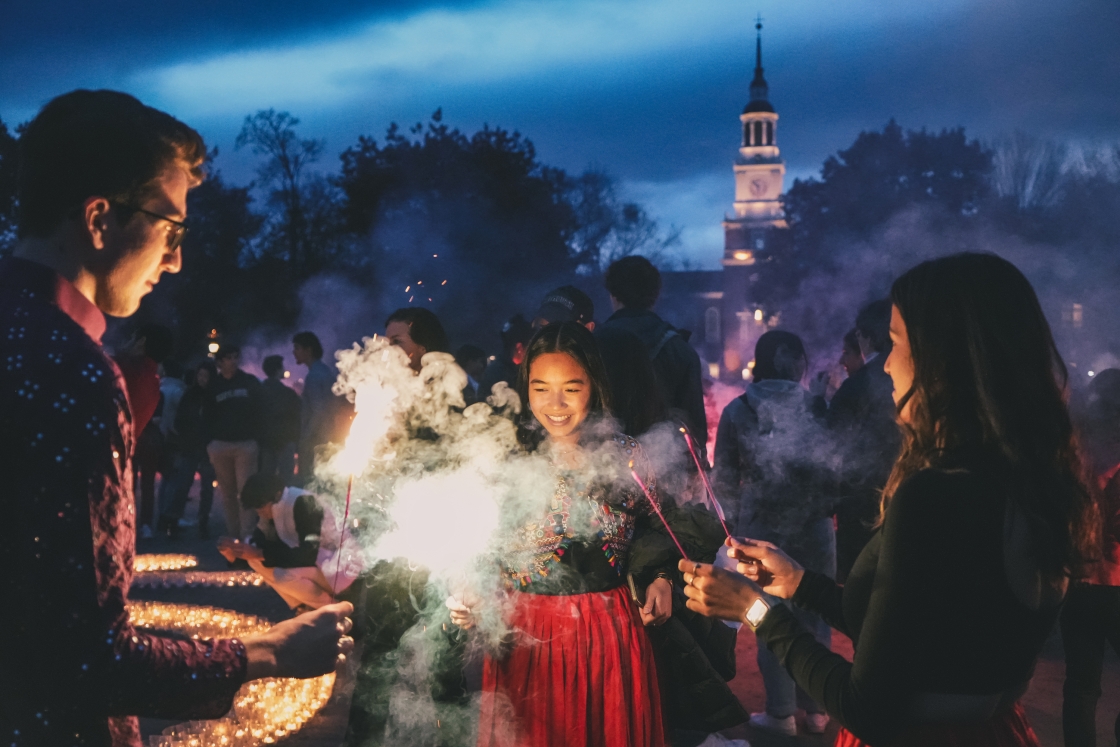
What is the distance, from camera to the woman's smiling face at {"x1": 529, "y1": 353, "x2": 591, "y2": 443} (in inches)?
138

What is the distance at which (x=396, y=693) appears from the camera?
4.22 metres

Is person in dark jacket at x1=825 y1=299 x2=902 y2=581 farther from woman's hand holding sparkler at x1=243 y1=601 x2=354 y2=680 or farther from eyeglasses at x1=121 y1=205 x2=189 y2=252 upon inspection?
eyeglasses at x1=121 y1=205 x2=189 y2=252

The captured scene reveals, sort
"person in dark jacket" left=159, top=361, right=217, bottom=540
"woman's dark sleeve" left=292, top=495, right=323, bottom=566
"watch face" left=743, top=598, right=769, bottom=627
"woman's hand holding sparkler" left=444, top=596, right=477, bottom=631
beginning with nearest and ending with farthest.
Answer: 1. "watch face" left=743, top=598, right=769, bottom=627
2. "woman's hand holding sparkler" left=444, top=596, right=477, bottom=631
3. "woman's dark sleeve" left=292, top=495, right=323, bottom=566
4. "person in dark jacket" left=159, top=361, right=217, bottom=540

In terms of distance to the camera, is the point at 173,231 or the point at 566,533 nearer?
the point at 173,231

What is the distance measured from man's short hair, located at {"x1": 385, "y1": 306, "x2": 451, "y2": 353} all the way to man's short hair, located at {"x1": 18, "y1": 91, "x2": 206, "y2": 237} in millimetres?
2915

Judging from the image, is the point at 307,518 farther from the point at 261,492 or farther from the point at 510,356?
the point at 510,356

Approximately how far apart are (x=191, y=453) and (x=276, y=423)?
1231 mm

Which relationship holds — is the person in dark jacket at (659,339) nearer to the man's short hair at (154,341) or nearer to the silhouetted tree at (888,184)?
the man's short hair at (154,341)

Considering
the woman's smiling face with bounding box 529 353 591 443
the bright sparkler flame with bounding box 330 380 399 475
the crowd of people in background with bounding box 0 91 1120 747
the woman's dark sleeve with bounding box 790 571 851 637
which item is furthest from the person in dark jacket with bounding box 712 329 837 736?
the woman's dark sleeve with bounding box 790 571 851 637

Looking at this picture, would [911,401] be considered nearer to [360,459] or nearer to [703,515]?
[703,515]

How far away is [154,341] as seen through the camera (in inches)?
212

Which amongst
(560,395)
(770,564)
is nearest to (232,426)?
(560,395)

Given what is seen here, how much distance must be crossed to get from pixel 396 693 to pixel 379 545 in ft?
2.44

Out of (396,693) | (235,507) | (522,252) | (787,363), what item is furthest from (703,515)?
(522,252)
